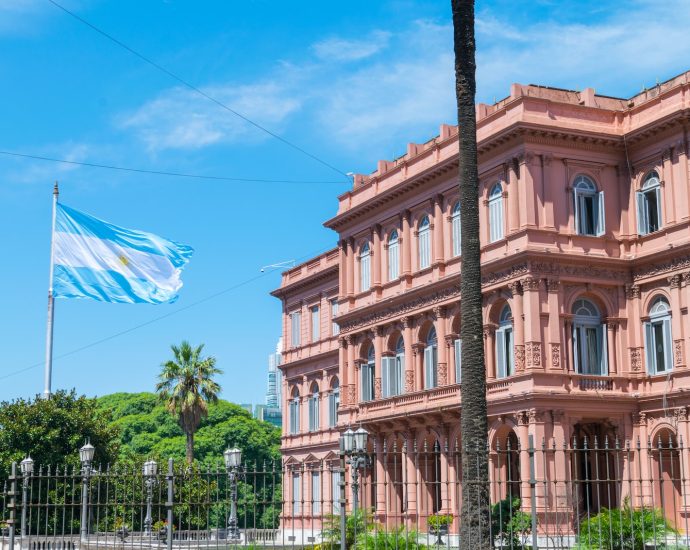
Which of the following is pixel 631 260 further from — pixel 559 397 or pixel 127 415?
pixel 127 415

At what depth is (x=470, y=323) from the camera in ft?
56.7

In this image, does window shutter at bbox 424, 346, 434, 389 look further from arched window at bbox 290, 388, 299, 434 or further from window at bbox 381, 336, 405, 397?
arched window at bbox 290, 388, 299, 434

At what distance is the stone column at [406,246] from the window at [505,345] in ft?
20.0

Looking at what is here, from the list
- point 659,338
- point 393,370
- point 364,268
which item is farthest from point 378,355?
point 659,338

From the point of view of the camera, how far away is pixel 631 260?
38031 mm

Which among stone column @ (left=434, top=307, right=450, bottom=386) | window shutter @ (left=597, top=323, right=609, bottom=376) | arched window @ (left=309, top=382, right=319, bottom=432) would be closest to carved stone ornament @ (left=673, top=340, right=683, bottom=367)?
window shutter @ (left=597, top=323, right=609, bottom=376)

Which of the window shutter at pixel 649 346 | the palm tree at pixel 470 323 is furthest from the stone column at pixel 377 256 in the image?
the palm tree at pixel 470 323

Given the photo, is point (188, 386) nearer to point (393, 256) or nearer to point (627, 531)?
point (393, 256)

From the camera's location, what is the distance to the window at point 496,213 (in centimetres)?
3890

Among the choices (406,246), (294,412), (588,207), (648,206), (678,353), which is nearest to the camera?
(678,353)

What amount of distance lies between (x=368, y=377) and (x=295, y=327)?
13304 millimetres

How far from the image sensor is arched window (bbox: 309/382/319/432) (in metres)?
56.6

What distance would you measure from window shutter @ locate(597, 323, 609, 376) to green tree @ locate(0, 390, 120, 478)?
22.6 m

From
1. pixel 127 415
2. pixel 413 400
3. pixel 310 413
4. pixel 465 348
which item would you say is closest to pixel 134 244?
pixel 465 348
